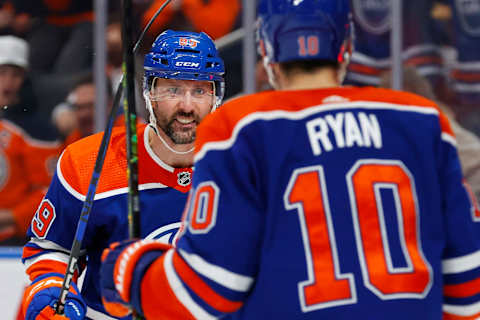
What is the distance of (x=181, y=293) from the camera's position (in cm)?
162

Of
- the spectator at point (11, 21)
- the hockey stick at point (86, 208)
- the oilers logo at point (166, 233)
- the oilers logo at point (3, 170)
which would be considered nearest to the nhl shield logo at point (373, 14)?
the spectator at point (11, 21)

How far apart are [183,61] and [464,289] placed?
51.2 inches

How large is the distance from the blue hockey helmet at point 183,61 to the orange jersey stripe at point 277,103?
106 centimetres

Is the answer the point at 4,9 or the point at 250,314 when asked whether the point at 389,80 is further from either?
the point at 250,314

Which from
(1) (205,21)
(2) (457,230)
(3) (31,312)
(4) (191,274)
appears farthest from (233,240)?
(1) (205,21)

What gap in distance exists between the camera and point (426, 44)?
623cm

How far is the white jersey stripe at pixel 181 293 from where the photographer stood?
1618 mm

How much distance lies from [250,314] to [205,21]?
4.65 metres

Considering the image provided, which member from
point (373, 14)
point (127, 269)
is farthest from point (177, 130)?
point (373, 14)

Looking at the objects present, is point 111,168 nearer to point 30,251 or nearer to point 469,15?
point 30,251

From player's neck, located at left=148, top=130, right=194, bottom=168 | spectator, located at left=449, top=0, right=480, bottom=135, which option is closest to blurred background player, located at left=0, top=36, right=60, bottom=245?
spectator, located at left=449, top=0, right=480, bottom=135

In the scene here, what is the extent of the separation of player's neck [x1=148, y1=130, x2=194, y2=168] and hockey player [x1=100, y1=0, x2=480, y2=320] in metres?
1.03

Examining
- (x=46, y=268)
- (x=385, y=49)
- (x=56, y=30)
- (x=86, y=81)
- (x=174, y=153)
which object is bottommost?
(x=46, y=268)

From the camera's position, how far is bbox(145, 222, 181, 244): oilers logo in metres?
2.60
